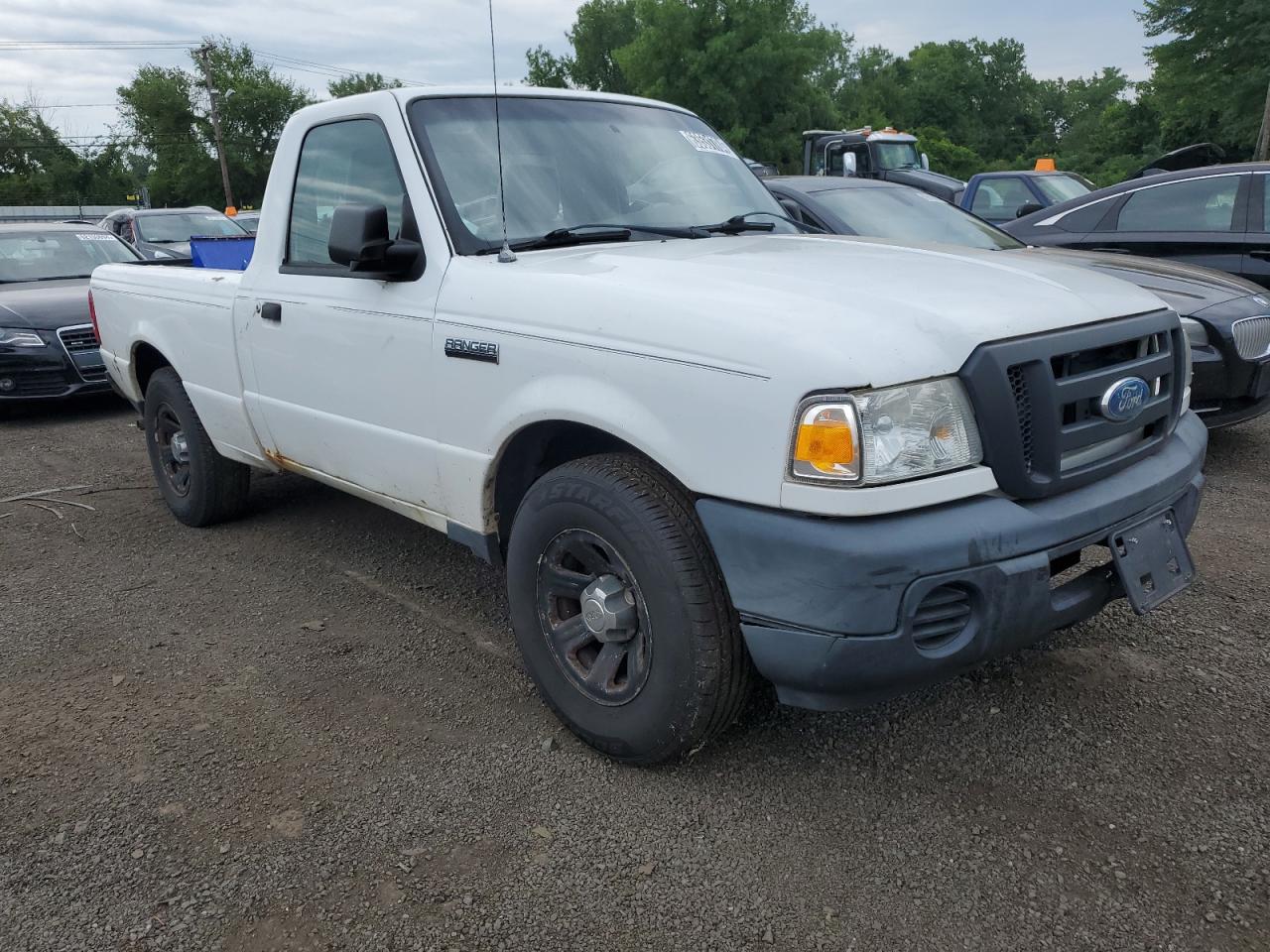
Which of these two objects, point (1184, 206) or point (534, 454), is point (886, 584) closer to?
point (534, 454)

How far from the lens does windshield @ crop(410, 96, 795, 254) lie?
3.14 meters

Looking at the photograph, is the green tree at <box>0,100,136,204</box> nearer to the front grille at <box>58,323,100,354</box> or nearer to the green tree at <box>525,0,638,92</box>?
the green tree at <box>525,0,638,92</box>

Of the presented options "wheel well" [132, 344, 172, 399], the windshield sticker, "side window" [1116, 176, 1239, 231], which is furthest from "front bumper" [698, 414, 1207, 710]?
"side window" [1116, 176, 1239, 231]

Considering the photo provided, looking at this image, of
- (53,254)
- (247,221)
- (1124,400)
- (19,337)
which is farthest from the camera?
(247,221)

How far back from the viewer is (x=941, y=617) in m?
2.19

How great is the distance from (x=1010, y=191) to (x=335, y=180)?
1106 centimetres

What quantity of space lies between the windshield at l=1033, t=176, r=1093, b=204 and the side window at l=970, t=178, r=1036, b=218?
0.68ft

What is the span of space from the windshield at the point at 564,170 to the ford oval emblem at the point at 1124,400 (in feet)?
5.00

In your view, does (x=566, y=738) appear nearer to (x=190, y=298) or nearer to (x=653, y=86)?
(x=190, y=298)

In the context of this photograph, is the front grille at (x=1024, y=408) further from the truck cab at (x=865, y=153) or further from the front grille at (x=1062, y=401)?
the truck cab at (x=865, y=153)

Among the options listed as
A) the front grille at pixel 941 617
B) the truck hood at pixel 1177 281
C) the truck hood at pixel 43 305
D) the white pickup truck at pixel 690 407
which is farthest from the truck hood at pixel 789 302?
the truck hood at pixel 43 305

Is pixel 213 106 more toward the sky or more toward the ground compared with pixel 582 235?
Answer: more toward the sky

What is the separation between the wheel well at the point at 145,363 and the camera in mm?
5066

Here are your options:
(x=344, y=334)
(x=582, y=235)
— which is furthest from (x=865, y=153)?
(x=344, y=334)
